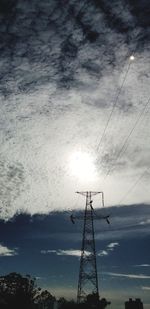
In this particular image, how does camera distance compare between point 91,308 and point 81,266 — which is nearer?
point 81,266

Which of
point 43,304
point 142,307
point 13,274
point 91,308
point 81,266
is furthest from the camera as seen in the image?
point 43,304

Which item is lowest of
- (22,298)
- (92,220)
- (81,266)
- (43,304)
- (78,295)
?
(43,304)

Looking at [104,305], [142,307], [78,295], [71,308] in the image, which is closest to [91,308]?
[104,305]

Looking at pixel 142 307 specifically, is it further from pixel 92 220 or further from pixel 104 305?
pixel 92 220

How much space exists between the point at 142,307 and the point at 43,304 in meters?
67.7

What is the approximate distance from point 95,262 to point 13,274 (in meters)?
79.0

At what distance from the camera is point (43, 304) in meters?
156

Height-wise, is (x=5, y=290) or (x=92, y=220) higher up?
(x=92, y=220)

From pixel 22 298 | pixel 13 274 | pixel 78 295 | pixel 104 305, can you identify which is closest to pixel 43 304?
pixel 13 274

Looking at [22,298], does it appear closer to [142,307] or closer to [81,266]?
[142,307]

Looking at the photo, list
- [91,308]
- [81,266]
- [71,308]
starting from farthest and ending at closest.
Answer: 1. [71,308]
2. [91,308]
3. [81,266]

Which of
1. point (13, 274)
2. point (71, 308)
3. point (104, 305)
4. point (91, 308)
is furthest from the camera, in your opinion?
point (13, 274)

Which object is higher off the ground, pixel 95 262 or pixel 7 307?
pixel 95 262

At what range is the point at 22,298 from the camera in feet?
318
